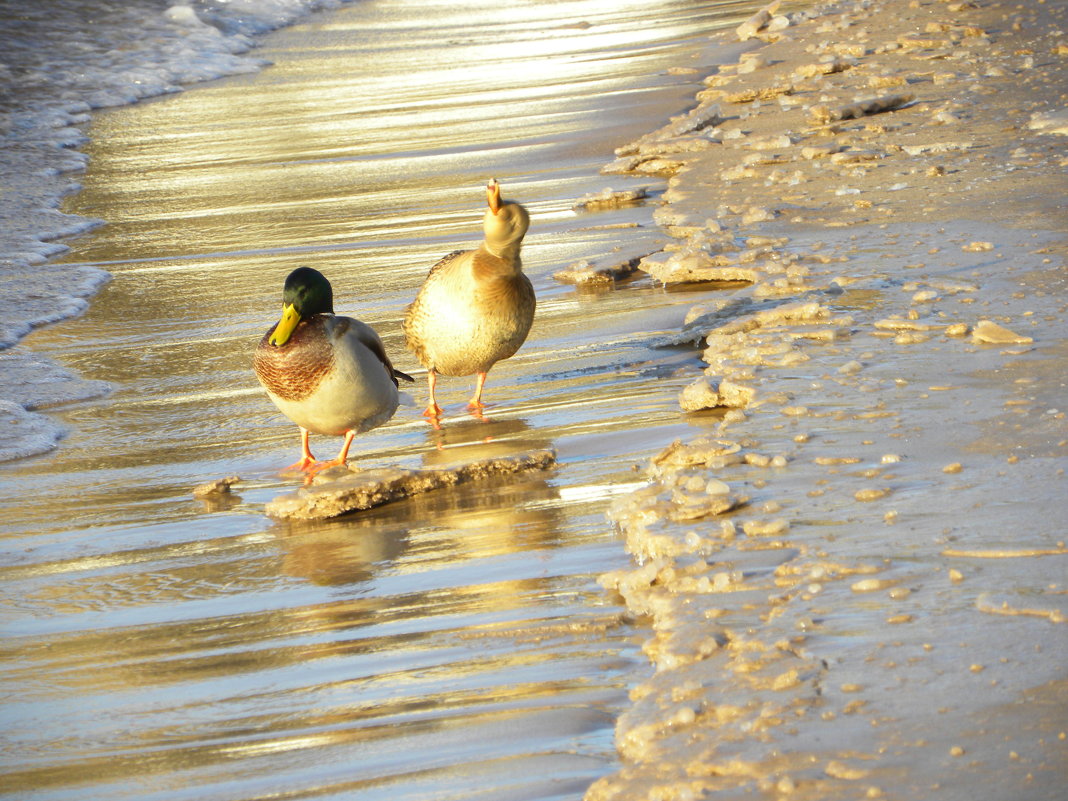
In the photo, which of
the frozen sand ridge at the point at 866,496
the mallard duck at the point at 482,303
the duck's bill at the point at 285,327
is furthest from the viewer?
the mallard duck at the point at 482,303

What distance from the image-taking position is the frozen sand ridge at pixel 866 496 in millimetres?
2604

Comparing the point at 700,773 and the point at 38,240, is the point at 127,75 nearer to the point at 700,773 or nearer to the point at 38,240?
the point at 38,240

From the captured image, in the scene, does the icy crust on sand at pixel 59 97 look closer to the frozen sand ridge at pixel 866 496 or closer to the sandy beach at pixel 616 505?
the sandy beach at pixel 616 505

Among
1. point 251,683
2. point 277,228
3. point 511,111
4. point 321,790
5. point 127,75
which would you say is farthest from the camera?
point 127,75

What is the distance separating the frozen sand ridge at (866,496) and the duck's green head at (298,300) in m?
1.38

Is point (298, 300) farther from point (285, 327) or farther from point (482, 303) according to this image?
point (482, 303)

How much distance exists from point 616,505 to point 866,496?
762 millimetres

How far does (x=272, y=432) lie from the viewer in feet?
18.5

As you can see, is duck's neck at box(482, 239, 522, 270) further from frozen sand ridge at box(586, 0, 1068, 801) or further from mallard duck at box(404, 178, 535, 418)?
frozen sand ridge at box(586, 0, 1068, 801)

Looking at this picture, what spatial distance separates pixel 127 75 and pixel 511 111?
7287mm

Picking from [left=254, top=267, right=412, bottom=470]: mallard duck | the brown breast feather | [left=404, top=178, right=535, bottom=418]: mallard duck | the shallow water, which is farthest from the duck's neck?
the brown breast feather

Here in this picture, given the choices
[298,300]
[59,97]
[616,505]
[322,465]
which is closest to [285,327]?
[298,300]

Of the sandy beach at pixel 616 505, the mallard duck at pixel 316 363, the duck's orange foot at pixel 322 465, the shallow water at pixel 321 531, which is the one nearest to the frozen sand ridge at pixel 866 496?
the sandy beach at pixel 616 505

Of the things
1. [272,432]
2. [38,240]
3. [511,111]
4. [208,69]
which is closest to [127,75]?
[208,69]
